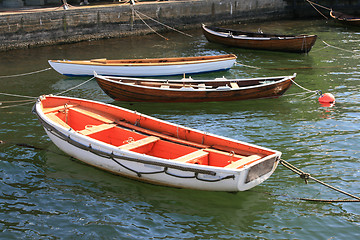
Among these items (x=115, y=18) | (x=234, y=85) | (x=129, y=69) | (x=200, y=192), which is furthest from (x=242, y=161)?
(x=115, y=18)

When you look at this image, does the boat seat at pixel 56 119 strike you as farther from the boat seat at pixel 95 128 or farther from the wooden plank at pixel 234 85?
the wooden plank at pixel 234 85

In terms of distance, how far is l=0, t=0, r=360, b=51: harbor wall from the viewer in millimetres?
22562

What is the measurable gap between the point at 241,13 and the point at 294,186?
2320cm

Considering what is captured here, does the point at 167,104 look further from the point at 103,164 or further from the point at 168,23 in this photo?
the point at 168,23

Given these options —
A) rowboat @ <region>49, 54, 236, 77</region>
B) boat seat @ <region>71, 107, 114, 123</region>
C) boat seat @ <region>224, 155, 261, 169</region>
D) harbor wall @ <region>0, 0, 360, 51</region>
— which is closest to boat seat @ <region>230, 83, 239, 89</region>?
rowboat @ <region>49, 54, 236, 77</region>

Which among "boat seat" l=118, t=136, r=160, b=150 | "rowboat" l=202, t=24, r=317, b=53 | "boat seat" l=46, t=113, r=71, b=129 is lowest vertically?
"boat seat" l=118, t=136, r=160, b=150

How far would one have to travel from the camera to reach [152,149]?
10.4 meters

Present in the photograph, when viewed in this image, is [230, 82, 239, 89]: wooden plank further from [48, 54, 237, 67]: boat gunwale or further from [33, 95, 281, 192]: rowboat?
[33, 95, 281, 192]: rowboat

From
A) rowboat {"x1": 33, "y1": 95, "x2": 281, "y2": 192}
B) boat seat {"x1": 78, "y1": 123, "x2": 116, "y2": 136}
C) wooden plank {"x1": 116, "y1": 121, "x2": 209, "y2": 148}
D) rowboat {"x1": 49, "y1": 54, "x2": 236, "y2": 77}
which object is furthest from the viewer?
rowboat {"x1": 49, "y1": 54, "x2": 236, "y2": 77}

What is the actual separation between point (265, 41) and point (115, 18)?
8.87m

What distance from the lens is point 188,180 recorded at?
8.99 m

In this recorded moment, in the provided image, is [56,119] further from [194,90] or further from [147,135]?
[194,90]

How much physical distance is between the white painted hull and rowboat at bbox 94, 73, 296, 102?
2.11m

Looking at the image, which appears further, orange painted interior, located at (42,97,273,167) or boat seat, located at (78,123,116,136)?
boat seat, located at (78,123,116,136)
